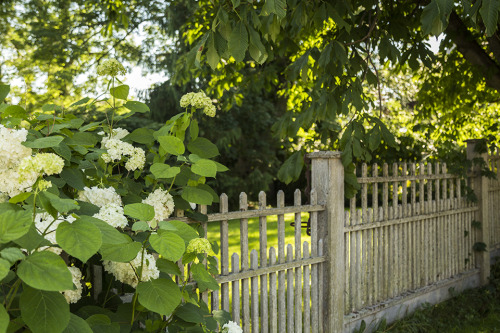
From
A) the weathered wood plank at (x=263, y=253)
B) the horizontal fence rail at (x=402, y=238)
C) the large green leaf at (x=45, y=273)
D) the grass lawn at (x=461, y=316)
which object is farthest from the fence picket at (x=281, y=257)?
the large green leaf at (x=45, y=273)

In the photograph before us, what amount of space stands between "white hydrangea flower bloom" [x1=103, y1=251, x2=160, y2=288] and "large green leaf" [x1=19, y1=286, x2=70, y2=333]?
15.4 inches

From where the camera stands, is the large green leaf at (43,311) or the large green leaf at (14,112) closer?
the large green leaf at (43,311)

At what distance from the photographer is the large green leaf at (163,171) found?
1978 millimetres

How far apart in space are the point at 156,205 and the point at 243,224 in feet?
4.20

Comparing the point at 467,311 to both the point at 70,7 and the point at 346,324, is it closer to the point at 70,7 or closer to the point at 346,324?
the point at 346,324

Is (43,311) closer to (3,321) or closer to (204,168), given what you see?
(3,321)

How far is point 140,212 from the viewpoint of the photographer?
169 cm

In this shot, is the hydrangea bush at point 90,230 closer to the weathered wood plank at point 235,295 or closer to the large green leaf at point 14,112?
the large green leaf at point 14,112

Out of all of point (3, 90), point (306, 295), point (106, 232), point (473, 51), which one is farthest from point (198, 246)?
point (473, 51)

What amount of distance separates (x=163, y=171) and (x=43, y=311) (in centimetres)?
79

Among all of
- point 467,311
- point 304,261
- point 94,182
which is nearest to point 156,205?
point 94,182

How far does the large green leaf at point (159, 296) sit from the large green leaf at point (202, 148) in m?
0.74

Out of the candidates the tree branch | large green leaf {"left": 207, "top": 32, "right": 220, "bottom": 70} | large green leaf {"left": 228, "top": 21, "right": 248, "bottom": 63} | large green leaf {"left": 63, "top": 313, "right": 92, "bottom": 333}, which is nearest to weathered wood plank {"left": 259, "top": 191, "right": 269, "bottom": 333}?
large green leaf {"left": 207, "top": 32, "right": 220, "bottom": 70}

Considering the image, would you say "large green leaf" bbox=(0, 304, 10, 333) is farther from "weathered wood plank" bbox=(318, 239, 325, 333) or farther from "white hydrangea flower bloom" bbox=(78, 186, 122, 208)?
"weathered wood plank" bbox=(318, 239, 325, 333)
